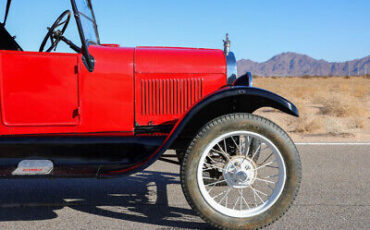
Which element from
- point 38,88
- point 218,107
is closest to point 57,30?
point 38,88

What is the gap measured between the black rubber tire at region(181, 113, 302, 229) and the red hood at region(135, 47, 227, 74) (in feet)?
2.65

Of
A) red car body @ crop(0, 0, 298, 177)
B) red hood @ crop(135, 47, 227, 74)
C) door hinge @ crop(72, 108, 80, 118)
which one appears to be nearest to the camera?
red car body @ crop(0, 0, 298, 177)

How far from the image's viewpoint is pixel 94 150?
2959mm

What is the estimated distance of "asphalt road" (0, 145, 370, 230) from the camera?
112 inches

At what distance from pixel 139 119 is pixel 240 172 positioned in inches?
40.9

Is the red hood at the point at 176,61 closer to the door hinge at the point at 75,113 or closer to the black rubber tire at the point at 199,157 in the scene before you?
the door hinge at the point at 75,113

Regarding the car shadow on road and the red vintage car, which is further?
the car shadow on road

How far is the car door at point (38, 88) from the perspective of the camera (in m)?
2.83

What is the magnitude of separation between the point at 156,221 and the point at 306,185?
1829 mm

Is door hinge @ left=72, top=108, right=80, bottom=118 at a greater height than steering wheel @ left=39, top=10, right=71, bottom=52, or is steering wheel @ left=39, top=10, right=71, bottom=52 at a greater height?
steering wheel @ left=39, top=10, right=71, bottom=52

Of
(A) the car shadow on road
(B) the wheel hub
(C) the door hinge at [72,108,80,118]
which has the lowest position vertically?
(A) the car shadow on road

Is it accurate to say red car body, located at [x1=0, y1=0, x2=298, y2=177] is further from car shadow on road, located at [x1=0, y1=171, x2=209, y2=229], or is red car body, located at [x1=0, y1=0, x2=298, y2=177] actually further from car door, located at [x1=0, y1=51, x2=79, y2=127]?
car shadow on road, located at [x1=0, y1=171, x2=209, y2=229]

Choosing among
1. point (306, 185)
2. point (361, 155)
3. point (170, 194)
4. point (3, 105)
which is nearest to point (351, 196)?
point (306, 185)

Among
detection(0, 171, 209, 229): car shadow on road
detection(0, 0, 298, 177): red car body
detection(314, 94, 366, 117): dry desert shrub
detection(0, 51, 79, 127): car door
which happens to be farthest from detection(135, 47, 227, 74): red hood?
detection(314, 94, 366, 117): dry desert shrub
